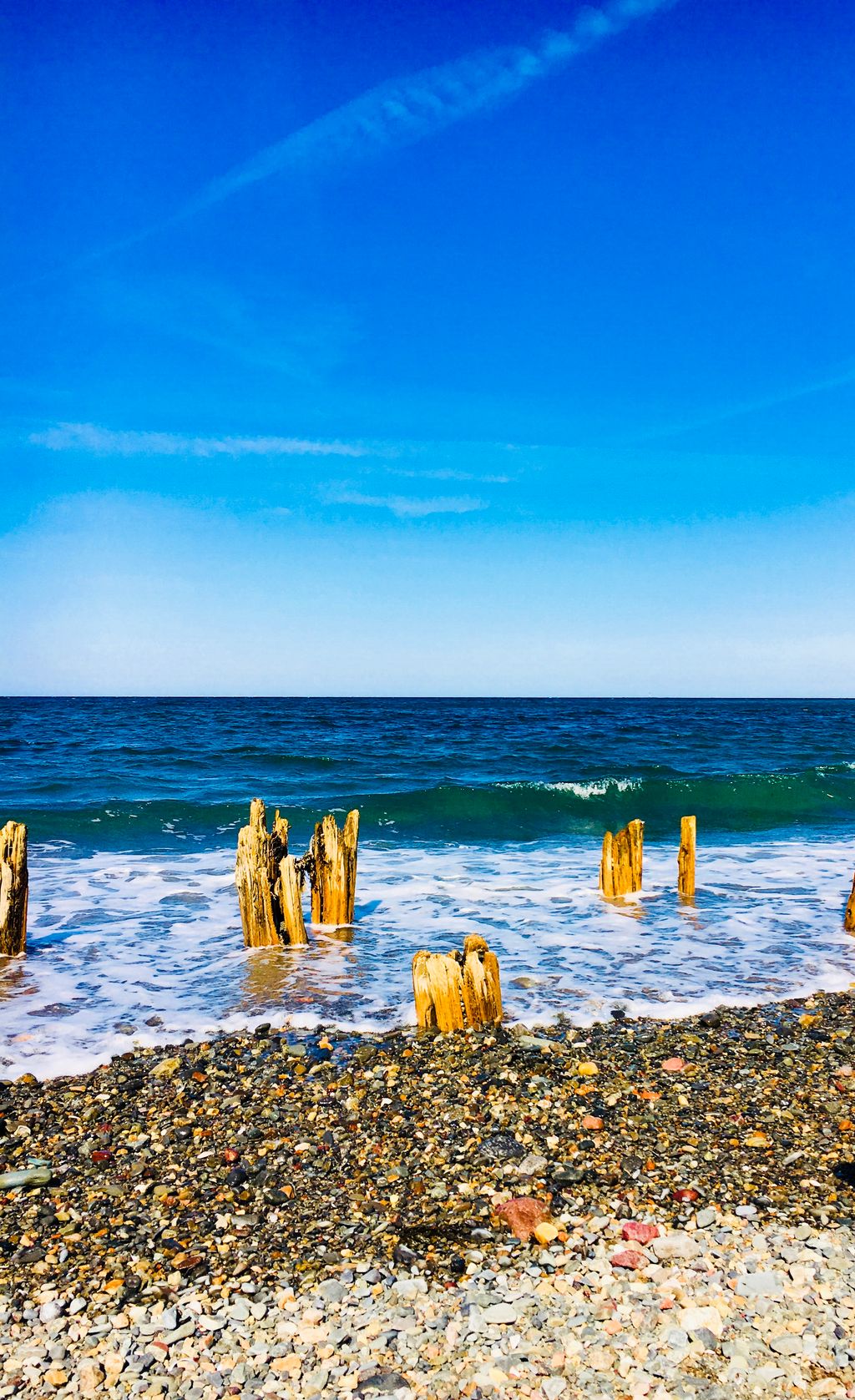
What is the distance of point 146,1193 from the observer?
4.43 metres

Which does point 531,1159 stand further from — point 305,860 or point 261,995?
point 305,860

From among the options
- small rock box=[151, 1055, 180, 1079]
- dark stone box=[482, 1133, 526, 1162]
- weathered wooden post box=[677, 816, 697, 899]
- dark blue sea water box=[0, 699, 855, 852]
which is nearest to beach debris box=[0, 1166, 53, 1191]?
small rock box=[151, 1055, 180, 1079]

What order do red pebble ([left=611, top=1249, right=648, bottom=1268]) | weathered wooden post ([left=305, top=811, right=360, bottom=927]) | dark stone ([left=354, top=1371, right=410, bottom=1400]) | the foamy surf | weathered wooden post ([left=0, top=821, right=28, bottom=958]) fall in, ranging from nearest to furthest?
dark stone ([left=354, top=1371, right=410, bottom=1400])
red pebble ([left=611, top=1249, right=648, bottom=1268])
the foamy surf
weathered wooden post ([left=0, top=821, right=28, bottom=958])
weathered wooden post ([left=305, top=811, right=360, bottom=927])

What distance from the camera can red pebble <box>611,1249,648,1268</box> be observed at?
3.81 m

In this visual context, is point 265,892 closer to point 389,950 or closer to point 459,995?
point 389,950

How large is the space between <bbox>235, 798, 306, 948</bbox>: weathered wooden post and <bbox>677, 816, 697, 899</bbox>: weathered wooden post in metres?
5.59

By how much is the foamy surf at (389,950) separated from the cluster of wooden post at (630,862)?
0.95 ft

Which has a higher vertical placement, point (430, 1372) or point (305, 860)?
point (305, 860)

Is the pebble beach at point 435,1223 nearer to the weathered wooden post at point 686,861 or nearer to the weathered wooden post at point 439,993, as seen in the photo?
the weathered wooden post at point 439,993

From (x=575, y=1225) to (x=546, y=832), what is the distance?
49.0ft

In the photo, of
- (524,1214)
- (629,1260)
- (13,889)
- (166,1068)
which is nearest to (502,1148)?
(524,1214)

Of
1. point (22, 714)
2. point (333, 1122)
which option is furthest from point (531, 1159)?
point (22, 714)

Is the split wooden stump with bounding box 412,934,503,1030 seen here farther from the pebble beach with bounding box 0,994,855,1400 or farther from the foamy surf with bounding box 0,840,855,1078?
the foamy surf with bounding box 0,840,855,1078

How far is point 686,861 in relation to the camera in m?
11.8
